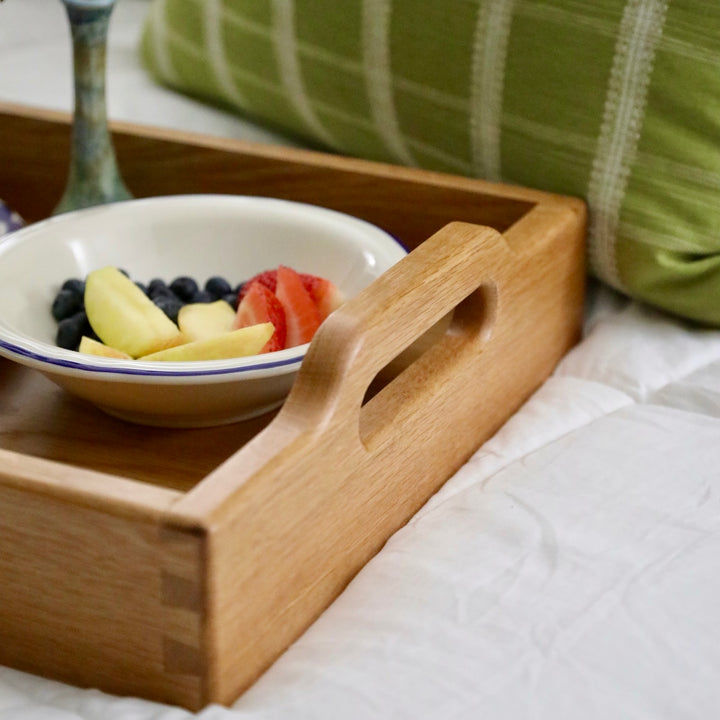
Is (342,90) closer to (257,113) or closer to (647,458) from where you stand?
(257,113)

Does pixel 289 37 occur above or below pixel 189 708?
above

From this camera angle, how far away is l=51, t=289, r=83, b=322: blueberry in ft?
2.51

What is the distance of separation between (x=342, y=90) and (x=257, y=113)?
114 mm

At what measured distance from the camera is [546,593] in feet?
1.86

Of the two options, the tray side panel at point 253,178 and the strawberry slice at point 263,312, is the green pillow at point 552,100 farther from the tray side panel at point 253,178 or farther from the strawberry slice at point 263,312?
the strawberry slice at point 263,312

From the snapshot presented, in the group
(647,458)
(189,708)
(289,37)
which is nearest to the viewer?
(189,708)

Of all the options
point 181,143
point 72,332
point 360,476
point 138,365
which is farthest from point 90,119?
point 360,476

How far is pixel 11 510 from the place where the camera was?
1.72ft

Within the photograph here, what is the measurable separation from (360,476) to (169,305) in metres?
0.24

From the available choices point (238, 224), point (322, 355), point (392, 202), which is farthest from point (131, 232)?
point (322, 355)

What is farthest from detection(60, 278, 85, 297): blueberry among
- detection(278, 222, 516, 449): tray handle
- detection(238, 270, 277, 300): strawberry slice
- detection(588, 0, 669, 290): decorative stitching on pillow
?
detection(588, 0, 669, 290): decorative stitching on pillow

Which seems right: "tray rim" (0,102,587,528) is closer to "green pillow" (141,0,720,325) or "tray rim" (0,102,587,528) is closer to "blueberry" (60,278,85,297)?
"green pillow" (141,0,720,325)

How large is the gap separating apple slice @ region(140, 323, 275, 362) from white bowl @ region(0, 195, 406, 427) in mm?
25

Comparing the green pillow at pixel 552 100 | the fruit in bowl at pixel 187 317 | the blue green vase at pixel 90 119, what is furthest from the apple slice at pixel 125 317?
the green pillow at pixel 552 100
